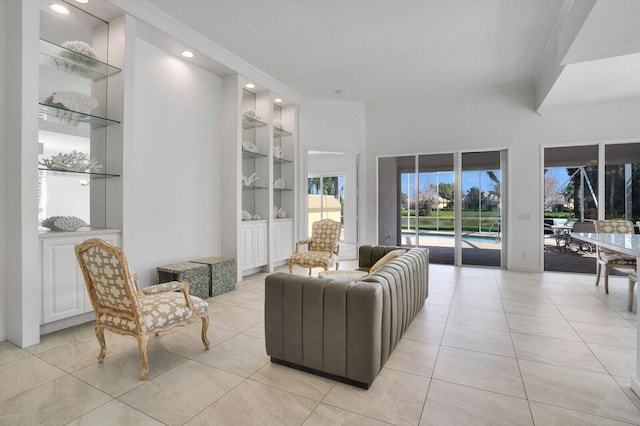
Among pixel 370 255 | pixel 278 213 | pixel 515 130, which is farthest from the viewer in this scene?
pixel 278 213

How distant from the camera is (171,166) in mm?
4230

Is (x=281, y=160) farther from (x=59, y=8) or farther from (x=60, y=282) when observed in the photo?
(x=60, y=282)

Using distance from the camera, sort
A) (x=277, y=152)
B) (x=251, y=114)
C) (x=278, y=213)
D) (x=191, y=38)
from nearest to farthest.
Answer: (x=191, y=38) → (x=251, y=114) → (x=277, y=152) → (x=278, y=213)

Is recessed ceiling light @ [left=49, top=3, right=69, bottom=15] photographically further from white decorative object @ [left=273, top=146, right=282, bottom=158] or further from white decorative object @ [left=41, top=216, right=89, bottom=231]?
white decorative object @ [left=273, top=146, right=282, bottom=158]

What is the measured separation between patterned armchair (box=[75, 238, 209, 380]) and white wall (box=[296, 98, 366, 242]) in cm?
415

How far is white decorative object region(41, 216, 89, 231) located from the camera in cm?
298

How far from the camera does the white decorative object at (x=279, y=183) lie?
19.9ft

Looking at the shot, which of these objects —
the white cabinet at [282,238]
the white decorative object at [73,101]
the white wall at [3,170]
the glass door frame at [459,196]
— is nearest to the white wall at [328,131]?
A: the white cabinet at [282,238]

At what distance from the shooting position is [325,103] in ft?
22.2

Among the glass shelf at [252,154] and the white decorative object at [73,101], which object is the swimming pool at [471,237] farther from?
the white decorative object at [73,101]

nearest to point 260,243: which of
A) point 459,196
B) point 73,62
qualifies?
point 73,62

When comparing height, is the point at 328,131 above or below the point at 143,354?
above

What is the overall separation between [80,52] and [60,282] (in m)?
2.27

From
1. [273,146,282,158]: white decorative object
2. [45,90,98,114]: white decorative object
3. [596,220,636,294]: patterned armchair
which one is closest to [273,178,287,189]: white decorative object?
[273,146,282,158]: white decorative object
